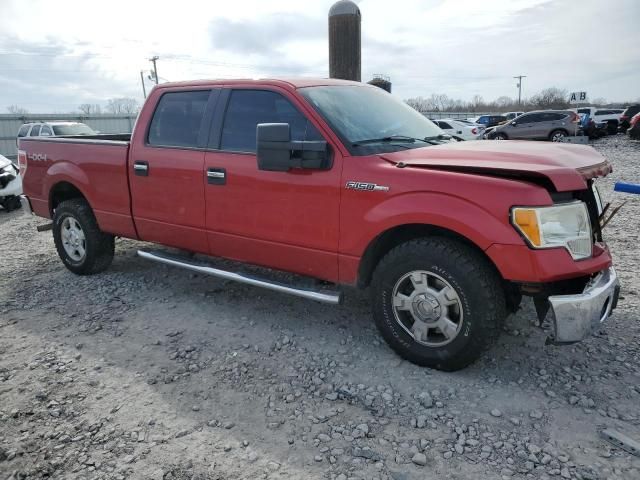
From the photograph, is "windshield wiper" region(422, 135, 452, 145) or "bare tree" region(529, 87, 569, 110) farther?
"bare tree" region(529, 87, 569, 110)

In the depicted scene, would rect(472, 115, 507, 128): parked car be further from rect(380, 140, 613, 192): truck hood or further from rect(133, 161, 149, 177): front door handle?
rect(133, 161, 149, 177): front door handle

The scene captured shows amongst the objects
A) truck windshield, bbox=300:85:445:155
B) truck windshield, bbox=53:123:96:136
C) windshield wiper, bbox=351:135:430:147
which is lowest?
windshield wiper, bbox=351:135:430:147

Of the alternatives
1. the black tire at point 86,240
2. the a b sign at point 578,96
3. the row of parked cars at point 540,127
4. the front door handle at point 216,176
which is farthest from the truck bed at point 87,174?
the a b sign at point 578,96

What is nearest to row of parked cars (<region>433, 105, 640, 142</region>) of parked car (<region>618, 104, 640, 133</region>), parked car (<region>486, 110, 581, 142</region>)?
parked car (<region>486, 110, 581, 142</region>)

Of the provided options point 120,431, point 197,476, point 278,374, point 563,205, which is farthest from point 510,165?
point 120,431

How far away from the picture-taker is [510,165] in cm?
296

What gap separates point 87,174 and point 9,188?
5616 mm

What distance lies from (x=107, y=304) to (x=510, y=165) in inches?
146

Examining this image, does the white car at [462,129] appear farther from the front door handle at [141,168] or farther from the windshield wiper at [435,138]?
the front door handle at [141,168]

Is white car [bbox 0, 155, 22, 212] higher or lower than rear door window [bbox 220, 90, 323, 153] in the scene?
lower

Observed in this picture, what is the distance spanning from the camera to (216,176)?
3.99m

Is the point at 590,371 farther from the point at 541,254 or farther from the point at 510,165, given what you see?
the point at 510,165

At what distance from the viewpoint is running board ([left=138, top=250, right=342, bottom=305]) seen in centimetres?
352

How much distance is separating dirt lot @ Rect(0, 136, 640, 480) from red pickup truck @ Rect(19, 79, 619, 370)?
0.42 meters
